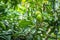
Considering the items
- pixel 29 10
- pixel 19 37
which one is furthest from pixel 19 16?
pixel 19 37

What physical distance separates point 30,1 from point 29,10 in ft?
0.26

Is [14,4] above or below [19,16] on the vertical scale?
above

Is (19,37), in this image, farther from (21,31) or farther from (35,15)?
(35,15)

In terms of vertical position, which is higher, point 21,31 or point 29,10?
point 29,10

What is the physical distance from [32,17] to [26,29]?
14 cm

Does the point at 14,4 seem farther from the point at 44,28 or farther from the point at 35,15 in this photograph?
the point at 44,28

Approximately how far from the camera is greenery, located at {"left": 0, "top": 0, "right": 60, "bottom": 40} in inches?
72.4

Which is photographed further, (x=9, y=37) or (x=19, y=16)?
(x=19, y=16)

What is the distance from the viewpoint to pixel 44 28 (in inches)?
74.1

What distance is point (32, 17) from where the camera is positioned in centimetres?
192

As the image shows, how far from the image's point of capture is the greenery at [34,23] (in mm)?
1839

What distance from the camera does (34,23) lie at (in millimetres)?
1860

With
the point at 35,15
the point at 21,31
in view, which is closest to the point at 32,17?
the point at 35,15

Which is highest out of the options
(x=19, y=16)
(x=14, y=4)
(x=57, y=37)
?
(x=14, y=4)
